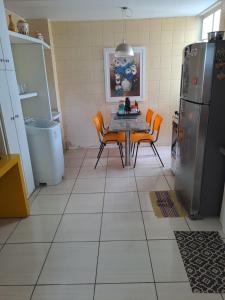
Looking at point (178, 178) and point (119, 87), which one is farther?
point (119, 87)

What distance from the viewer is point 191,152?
2.13m

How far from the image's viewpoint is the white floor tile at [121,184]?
2.88 m

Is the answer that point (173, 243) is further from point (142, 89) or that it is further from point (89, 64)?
point (89, 64)

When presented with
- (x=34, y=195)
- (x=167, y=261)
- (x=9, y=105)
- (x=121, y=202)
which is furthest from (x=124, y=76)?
(x=167, y=261)

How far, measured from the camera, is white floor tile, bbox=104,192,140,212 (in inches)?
96.7

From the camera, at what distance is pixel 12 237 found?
2.07 metres

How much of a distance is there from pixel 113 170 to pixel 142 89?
69.4 inches

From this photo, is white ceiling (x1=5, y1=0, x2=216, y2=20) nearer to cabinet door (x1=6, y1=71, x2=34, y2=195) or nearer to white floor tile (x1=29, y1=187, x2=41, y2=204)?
cabinet door (x1=6, y1=71, x2=34, y2=195)

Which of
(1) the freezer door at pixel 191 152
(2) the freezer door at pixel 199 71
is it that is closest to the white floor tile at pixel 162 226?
(1) the freezer door at pixel 191 152

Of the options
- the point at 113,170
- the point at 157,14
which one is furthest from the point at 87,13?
the point at 113,170

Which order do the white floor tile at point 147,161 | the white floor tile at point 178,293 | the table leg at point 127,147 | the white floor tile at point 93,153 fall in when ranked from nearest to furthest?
the white floor tile at point 178,293
the table leg at point 127,147
the white floor tile at point 147,161
the white floor tile at point 93,153

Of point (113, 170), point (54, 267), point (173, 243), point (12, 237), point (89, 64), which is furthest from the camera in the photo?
point (89, 64)

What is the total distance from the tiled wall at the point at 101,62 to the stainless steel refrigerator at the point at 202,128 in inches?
79.8

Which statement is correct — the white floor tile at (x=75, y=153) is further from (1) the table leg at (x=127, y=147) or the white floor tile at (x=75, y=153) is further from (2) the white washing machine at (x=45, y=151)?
(2) the white washing machine at (x=45, y=151)
